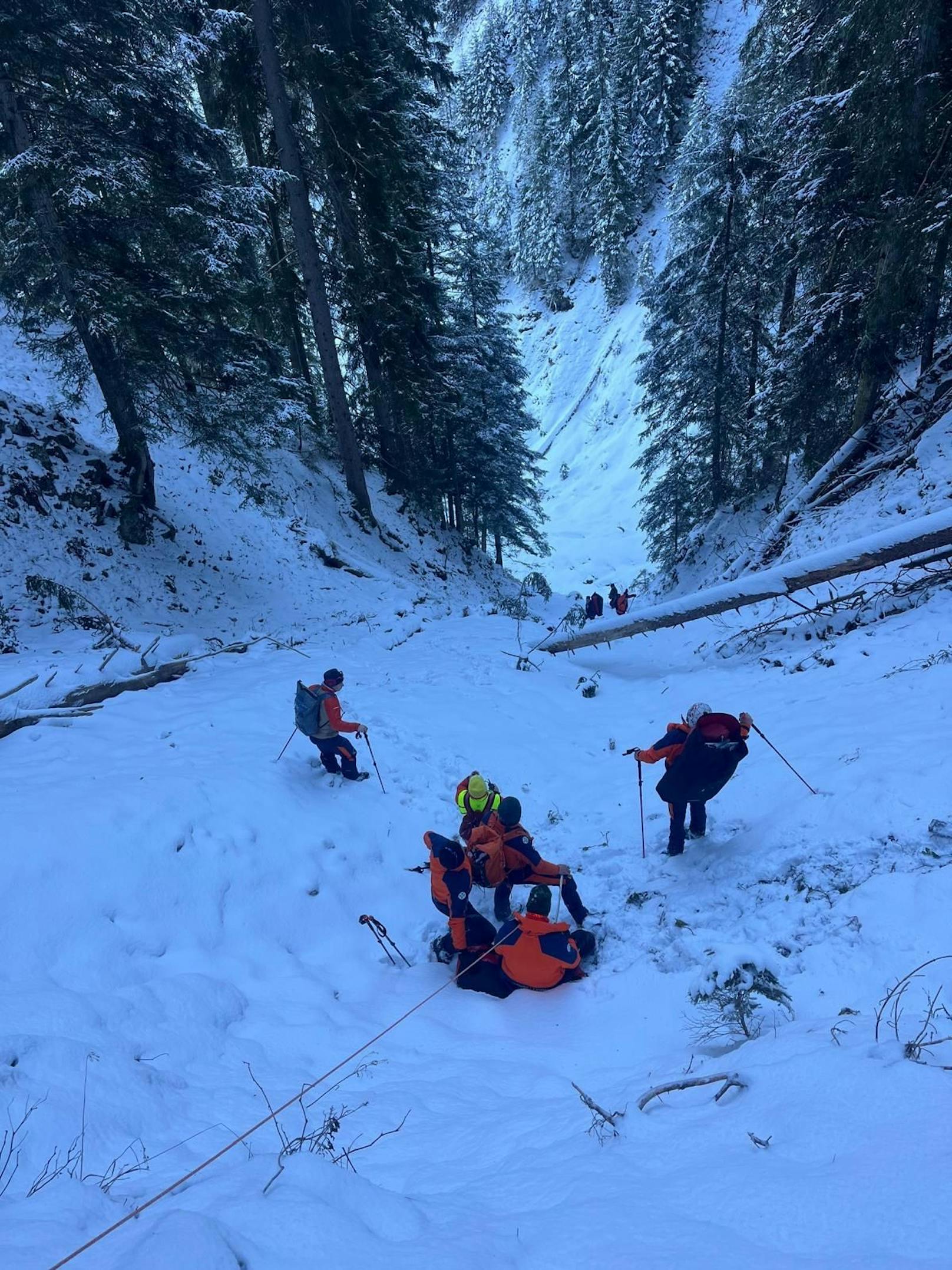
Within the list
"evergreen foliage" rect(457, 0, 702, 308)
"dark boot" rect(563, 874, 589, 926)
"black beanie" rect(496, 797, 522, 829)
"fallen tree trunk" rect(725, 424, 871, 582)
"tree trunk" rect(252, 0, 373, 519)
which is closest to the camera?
"dark boot" rect(563, 874, 589, 926)

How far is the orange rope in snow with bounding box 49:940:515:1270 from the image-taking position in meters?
2.25

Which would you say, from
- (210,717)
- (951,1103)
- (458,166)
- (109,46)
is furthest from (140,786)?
(458,166)

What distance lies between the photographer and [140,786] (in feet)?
20.7

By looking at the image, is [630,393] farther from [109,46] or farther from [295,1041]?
[295,1041]

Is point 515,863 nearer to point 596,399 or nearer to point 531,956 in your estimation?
point 531,956

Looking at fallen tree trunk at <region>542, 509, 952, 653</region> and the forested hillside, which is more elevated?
the forested hillside

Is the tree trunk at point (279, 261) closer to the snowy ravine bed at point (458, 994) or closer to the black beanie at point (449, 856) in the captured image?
the snowy ravine bed at point (458, 994)

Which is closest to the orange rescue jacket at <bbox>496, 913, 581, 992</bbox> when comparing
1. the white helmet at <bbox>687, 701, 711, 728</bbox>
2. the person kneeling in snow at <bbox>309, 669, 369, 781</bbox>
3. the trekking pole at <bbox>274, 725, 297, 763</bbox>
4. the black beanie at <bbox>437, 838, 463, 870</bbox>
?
the black beanie at <bbox>437, 838, 463, 870</bbox>

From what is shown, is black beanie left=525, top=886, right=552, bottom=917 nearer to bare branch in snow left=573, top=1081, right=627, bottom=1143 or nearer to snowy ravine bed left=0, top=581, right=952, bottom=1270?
snowy ravine bed left=0, top=581, right=952, bottom=1270

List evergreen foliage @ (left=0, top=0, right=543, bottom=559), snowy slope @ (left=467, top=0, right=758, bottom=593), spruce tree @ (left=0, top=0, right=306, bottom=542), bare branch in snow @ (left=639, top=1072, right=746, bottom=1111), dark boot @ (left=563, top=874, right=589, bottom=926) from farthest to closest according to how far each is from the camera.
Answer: snowy slope @ (left=467, top=0, right=758, bottom=593) → evergreen foliage @ (left=0, top=0, right=543, bottom=559) → spruce tree @ (left=0, top=0, right=306, bottom=542) → dark boot @ (left=563, top=874, right=589, bottom=926) → bare branch in snow @ (left=639, top=1072, right=746, bottom=1111)

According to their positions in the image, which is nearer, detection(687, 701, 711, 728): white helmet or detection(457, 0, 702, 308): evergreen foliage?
detection(687, 701, 711, 728): white helmet

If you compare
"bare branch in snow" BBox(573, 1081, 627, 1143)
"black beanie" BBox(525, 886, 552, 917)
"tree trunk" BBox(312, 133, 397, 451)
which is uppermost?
"tree trunk" BBox(312, 133, 397, 451)

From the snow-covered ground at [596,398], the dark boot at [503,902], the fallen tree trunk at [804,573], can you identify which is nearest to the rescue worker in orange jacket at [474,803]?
the dark boot at [503,902]

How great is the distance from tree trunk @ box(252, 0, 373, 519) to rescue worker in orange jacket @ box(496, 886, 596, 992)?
13358 mm
